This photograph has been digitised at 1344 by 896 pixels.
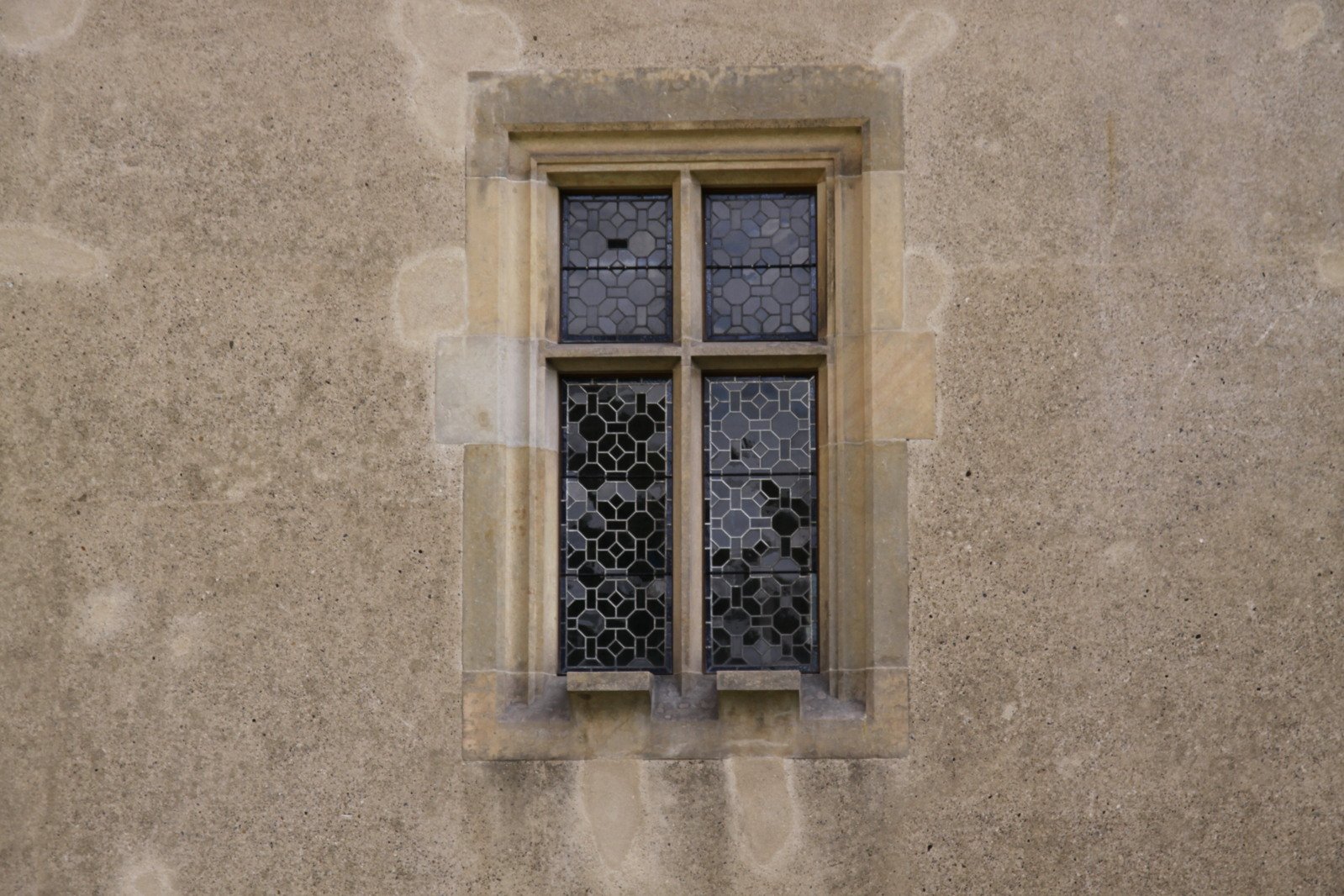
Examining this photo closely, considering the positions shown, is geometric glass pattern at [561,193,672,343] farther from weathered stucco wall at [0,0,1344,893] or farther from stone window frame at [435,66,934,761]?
weathered stucco wall at [0,0,1344,893]

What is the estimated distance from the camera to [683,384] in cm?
338

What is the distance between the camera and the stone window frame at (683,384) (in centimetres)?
319

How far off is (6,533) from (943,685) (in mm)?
2591

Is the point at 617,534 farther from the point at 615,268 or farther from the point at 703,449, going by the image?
the point at 615,268

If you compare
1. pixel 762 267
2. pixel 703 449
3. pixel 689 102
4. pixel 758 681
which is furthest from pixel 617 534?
pixel 689 102

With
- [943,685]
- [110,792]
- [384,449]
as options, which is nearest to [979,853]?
[943,685]

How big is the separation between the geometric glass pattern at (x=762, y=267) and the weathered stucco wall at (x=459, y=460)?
348mm

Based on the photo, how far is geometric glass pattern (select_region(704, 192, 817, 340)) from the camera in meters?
3.46

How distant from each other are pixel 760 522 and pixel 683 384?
0.45 m

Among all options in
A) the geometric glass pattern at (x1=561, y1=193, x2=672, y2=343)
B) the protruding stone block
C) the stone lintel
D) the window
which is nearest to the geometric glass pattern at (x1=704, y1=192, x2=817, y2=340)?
the window

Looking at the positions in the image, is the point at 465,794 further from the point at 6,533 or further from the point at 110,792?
the point at 6,533

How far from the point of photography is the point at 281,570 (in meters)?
3.26

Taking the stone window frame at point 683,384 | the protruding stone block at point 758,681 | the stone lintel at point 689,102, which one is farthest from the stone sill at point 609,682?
the stone lintel at point 689,102

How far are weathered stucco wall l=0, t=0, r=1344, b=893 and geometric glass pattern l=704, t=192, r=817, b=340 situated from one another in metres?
0.35
